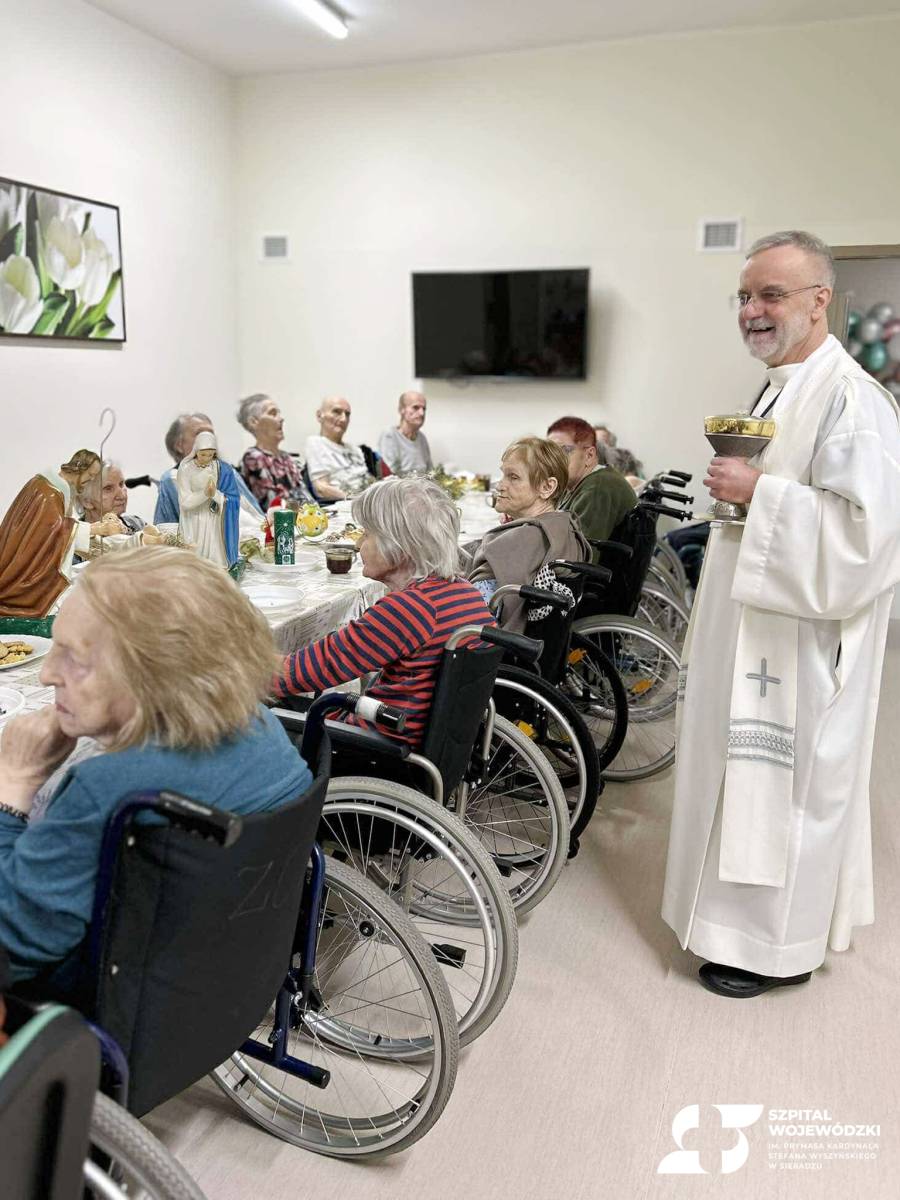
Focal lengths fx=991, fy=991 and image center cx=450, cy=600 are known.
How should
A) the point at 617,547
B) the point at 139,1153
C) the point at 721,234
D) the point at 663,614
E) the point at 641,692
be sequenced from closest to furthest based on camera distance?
the point at 139,1153 → the point at 617,547 → the point at 641,692 → the point at 663,614 → the point at 721,234

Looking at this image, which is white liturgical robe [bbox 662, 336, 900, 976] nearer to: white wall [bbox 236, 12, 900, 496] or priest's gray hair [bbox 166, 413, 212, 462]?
priest's gray hair [bbox 166, 413, 212, 462]

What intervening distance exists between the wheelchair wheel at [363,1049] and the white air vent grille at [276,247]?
586 cm

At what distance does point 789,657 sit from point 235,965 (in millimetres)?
1268

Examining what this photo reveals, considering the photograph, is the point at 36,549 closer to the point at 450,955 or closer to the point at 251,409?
the point at 450,955

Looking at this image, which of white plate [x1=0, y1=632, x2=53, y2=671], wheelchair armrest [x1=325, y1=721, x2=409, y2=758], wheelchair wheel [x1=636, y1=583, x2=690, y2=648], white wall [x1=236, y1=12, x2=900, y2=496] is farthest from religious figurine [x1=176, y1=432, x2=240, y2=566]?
white wall [x1=236, y1=12, x2=900, y2=496]

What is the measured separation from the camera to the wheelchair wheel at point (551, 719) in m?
2.49

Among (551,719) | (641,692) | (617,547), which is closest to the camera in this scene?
(551,719)

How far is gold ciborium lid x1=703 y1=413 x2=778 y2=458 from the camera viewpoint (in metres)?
1.93

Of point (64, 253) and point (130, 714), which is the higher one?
point (64, 253)

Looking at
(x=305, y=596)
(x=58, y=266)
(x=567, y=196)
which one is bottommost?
(x=305, y=596)

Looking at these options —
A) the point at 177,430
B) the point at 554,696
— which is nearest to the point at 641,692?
the point at 554,696

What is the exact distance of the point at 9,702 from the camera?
167cm

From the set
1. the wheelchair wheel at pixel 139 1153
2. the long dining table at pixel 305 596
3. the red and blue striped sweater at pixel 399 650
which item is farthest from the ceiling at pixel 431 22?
the wheelchair wheel at pixel 139 1153

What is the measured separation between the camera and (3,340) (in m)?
5.14
